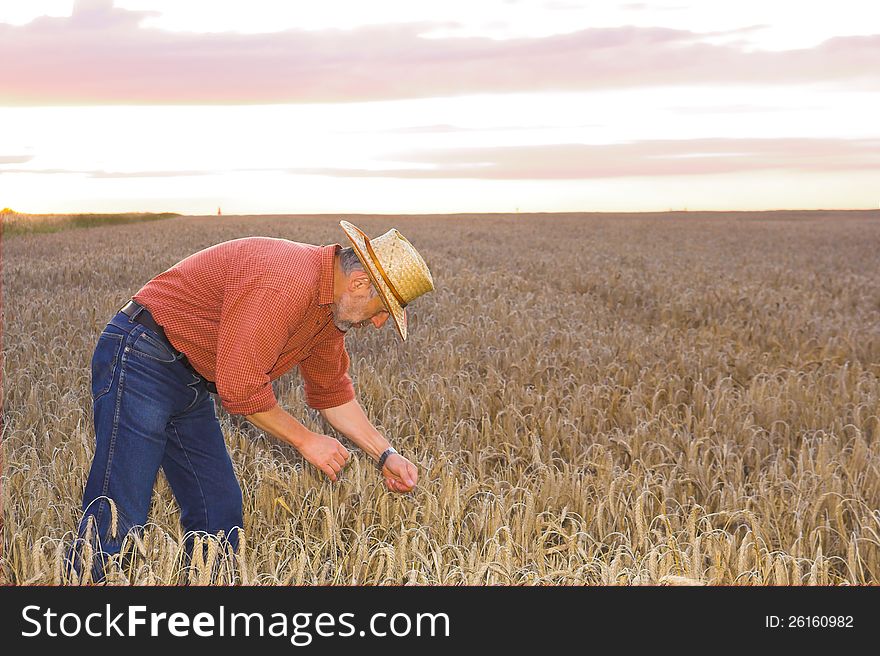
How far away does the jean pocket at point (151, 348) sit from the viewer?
3523 mm

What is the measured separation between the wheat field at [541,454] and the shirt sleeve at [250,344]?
0.69 metres

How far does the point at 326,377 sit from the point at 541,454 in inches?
82.2

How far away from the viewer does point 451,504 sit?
14.0 feet

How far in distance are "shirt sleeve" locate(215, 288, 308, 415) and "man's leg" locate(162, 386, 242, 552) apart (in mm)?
816

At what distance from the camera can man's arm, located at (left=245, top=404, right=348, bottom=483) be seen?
3.27m

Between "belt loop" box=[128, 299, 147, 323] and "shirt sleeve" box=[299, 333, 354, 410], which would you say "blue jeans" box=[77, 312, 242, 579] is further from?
"shirt sleeve" box=[299, 333, 354, 410]

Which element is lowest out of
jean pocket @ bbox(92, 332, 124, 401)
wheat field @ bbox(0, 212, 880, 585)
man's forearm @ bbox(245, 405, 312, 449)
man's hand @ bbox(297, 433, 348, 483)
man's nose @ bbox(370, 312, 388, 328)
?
wheat field @ bbox(0, 212, 880, 585)

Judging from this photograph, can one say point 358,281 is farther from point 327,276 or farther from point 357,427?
point 357,427

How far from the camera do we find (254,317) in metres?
3.11

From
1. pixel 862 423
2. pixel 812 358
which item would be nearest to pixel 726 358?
pixel 812 358

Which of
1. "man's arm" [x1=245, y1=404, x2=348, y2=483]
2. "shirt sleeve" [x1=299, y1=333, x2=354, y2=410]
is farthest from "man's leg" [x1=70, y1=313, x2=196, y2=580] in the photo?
"shirt sleeve" [x1=299, y1=333, x2=354, y2=410]

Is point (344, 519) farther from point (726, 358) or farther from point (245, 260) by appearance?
point (726, 358)

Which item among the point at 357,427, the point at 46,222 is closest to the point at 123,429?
the point at 357,427

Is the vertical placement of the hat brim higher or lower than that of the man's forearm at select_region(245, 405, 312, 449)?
higher
